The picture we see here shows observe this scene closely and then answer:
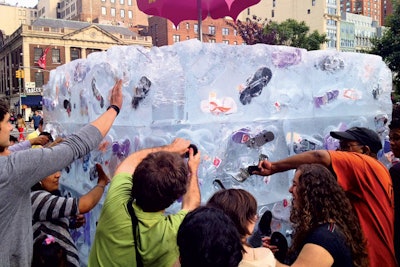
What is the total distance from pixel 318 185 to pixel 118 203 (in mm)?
904

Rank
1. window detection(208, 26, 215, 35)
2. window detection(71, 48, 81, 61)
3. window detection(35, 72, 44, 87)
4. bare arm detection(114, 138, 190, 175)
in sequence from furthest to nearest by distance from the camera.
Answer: window detection(208, 26, 215, 35) → window detection(71, 48, 81, 61) → window detection(35, 72, 44, 87) → bare arm detection(114, 138, 190, 175)

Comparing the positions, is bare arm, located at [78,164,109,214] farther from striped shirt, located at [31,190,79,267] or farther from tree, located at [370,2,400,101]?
tree, located at [370,2,400,101]

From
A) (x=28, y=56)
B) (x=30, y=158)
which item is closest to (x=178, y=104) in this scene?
(x=30, y=158)

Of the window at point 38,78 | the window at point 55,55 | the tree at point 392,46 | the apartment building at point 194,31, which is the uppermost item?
the apartment building at point 194,31

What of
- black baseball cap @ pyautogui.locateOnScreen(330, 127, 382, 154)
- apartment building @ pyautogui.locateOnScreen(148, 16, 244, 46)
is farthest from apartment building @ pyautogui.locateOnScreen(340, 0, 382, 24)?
black baseball cap @ pyautogui.locateOnScreen(330, 127, 382, 154)

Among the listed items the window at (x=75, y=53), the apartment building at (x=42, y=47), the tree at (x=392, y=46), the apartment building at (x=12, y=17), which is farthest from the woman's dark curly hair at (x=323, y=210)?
the apartment building at (x=12, y=17)

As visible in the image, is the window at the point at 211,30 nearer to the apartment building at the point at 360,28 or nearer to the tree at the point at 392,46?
the apartment building at the point at 360,28

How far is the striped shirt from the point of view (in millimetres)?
2070

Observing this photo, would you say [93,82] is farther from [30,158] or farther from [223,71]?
[30,158]

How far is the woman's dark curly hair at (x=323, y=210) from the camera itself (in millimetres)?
1830

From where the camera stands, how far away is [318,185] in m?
1.88

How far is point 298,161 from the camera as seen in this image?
7.73 ft

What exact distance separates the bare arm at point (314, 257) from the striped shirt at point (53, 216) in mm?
1064

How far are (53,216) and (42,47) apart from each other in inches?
1593
